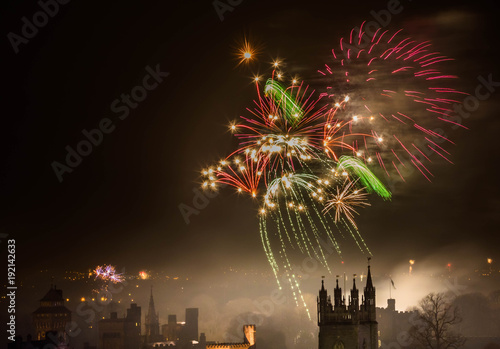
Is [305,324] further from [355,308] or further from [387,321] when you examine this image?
[355,308]

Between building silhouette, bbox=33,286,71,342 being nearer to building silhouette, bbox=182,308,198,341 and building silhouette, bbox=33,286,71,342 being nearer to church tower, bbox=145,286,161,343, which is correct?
building silhouette, bbox=182,308,198,341

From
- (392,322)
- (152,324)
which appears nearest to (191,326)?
(152,324)

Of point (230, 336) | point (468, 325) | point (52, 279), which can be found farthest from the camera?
point (230, 336)

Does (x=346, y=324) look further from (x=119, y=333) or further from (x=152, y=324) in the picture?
(x=152, y=324)

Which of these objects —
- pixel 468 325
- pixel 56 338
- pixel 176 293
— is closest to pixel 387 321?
pixel 468 325

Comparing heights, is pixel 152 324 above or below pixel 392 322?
above

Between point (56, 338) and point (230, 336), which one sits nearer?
point (56, 338)

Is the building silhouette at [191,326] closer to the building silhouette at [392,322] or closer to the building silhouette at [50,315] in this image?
the building silhouette at [50,315]
